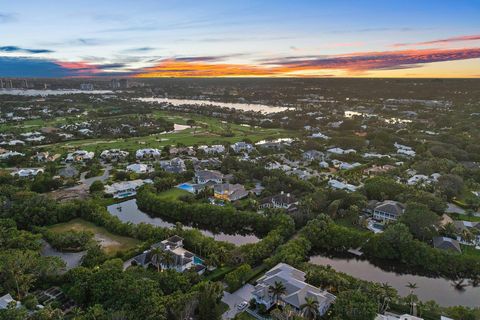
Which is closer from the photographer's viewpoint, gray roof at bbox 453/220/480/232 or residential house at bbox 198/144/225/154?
gray roof at bbox 453/220/480/232

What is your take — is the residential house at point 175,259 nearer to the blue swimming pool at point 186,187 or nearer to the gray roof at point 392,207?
the blue swimming pool at point 186,187

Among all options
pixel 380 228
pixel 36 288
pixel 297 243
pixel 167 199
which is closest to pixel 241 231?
pixel 297 243

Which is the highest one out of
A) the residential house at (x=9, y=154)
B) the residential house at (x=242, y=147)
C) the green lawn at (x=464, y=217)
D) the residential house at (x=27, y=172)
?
the residential house at (x=9, y=154)

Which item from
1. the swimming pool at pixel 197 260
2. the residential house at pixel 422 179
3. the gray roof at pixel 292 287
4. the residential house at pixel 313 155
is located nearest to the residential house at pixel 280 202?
the swimming pool at pixel 197 260

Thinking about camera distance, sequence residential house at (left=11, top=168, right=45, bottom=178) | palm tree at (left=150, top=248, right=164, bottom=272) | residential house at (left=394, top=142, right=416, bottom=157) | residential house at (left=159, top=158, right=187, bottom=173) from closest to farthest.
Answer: palm tree at (left=150, top=248, right=164, bottom=272), residential house at (left=11, top=168, right=45, bottom=178), residential house at (left=159, top=158, right=187, bottom=173), residential house at (left=394, top=142, right=416, bottom=157)

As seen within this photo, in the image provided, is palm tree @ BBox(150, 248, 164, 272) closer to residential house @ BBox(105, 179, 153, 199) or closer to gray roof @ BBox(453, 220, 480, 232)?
residential house @ BBox(105, 179, 153, 199)

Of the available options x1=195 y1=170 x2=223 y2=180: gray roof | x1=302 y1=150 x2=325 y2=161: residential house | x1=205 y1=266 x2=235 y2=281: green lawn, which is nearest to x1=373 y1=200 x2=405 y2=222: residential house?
x1=205 y1=266 x2=235 y2=281: green lawn
